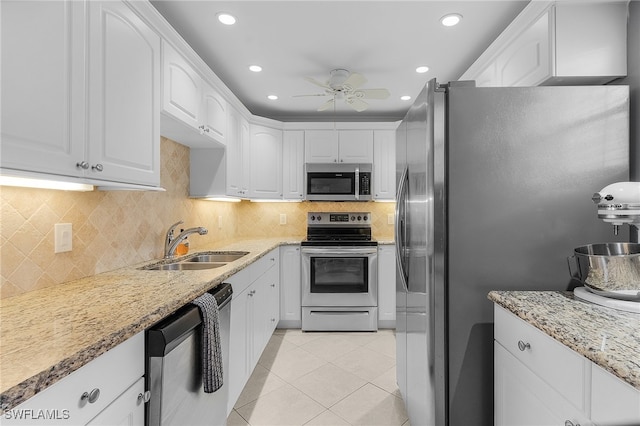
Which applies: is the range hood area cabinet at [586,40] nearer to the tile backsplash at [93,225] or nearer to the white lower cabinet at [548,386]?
the white lower cabinet at [548,386]

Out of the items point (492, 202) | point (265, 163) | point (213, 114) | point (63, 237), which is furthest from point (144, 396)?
point (265, 163)

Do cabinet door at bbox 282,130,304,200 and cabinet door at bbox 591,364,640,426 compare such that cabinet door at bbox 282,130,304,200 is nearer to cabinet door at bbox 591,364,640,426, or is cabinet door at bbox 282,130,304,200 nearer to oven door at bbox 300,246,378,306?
oven door at bbox 300,246,378,306

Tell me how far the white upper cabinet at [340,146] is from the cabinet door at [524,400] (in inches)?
106

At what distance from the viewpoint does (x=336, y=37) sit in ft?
7.19

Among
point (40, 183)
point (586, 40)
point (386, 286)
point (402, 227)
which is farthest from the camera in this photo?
point (386, 286)

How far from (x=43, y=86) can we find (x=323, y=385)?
230 cm

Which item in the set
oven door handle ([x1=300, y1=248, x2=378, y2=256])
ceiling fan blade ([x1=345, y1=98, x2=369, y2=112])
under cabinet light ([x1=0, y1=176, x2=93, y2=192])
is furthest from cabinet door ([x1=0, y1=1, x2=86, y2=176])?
oven door handle ([x1=300, y1=248, x2=378, y2=256])

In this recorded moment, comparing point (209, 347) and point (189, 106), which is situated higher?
point (189, 106)

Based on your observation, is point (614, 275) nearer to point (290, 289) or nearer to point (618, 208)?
point (618, 208)

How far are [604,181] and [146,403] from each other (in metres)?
2.02

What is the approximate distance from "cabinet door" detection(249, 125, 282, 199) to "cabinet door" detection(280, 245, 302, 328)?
0.72 meters

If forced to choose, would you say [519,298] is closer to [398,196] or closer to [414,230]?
[414,230]

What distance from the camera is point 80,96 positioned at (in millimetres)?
1152

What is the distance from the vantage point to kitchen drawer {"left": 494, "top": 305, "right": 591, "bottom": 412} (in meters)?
0.86
